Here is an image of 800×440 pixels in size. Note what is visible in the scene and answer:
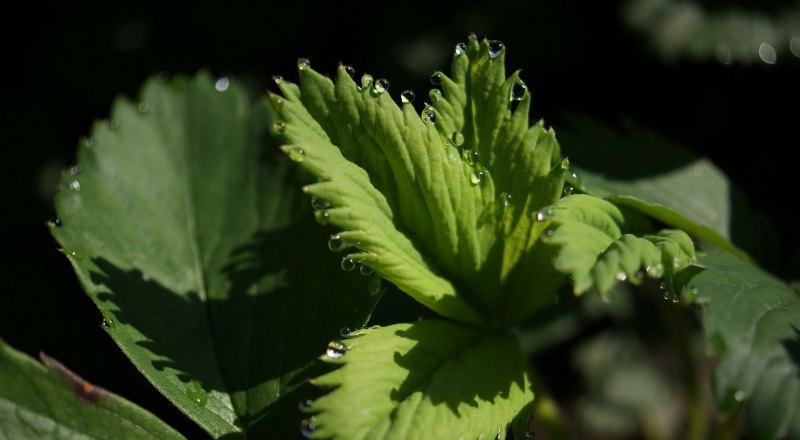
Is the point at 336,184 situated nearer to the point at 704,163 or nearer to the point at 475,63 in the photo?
the point at 475,63

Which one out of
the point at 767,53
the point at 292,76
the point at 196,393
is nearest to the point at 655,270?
the point at 196,393

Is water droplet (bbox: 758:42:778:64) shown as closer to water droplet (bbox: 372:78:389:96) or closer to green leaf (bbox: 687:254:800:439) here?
green leaf (bbox: 687:254:800:439)

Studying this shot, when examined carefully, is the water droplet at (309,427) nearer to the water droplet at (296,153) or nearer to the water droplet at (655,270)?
the water droplet at (296,153)

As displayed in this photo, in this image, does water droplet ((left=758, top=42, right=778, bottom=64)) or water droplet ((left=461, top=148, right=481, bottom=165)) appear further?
water droplet ((left=758, top=42, right=778, bottom=64))

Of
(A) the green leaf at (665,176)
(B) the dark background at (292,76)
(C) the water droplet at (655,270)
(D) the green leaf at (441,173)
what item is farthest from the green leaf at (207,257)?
(B) the dark background at (292,76)

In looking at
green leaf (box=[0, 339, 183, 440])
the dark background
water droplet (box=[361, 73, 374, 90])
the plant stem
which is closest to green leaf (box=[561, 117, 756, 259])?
the plant stem

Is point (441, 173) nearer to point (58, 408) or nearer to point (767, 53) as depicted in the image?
point (58, 408)
